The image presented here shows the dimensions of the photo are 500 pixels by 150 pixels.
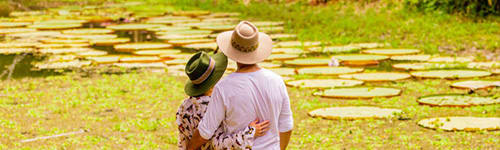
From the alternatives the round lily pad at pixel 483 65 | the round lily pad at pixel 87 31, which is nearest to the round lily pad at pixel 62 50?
the round lily pad at pixel 87 31

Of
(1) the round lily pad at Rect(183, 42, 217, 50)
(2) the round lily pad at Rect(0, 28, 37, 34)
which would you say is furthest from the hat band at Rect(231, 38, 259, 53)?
(2) the round lily pad at Rect(0, 28, 37, 34)

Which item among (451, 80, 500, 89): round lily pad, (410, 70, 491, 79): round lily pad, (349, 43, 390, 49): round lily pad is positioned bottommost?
(349, 43, 390, 49): round lily pad

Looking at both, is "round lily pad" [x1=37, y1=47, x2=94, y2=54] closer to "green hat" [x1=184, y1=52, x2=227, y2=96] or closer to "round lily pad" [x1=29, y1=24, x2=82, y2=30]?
"round lily pad" [x1=29, y1=24, x2=82, y2=30]

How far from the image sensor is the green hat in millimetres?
2570

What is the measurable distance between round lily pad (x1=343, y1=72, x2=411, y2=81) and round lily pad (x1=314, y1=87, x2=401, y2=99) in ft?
1.41

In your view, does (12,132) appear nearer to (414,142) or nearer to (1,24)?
(414,142)

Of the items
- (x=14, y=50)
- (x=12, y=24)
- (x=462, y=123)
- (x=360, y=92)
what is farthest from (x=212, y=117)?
(x=12, y=24)

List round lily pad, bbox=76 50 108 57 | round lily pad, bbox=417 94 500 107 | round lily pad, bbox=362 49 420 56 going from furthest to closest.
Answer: round lily pad, bbox=76 50 108 57
round lily pad, bbox=362 49 420 56
round lily pad, bbox=417 94 500 107

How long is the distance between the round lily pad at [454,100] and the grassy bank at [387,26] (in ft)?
7.99

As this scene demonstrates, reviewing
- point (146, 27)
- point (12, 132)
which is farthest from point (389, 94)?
point (146, 27)

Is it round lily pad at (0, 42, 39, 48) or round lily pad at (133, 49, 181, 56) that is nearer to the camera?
round lily pad at (133, 49, 181, 56)

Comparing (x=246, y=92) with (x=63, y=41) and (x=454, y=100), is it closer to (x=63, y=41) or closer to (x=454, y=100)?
(x=454, y=100)

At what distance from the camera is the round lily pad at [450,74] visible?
588 centimetres

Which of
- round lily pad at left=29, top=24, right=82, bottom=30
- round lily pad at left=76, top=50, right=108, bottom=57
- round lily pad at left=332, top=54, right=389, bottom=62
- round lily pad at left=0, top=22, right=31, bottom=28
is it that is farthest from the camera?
round lily pad at left=0, top=22, right=31, bottom=28
